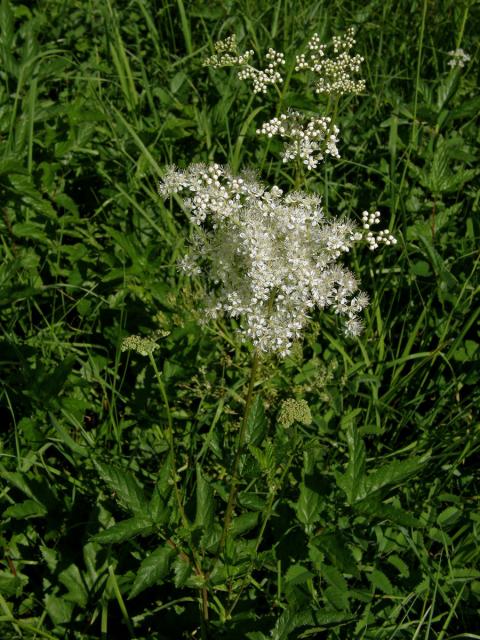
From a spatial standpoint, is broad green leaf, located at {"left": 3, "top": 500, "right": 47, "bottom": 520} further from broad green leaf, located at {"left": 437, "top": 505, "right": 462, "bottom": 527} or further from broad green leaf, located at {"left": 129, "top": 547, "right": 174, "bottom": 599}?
broad green leaf, located at {"left": 437, "top": 505, "right": 462, "bottom": 527}

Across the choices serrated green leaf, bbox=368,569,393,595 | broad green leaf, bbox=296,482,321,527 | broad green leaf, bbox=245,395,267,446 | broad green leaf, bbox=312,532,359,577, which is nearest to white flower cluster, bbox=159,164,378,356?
broad green leaf, bbox=245,395,267,446

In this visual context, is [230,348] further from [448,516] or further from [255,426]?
[448,516]

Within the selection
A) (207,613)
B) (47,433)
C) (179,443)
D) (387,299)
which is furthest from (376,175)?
(207,613)

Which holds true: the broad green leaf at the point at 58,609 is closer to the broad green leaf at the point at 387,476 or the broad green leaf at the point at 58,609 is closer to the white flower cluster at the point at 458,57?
the broad green leaf at the point at 387,476

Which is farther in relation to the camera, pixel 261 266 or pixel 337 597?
pixel 337 597

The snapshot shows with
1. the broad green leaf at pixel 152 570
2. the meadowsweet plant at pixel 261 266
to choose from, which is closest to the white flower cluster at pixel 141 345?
the meadowsweet plant at pixel 261 266

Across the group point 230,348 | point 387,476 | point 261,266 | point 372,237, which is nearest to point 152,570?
point 387,476

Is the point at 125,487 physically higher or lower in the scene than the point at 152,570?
higher
